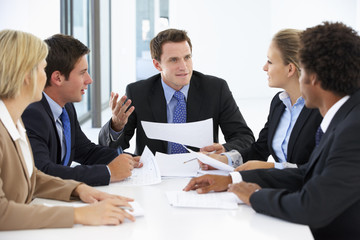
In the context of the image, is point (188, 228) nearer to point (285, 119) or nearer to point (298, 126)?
point (298, 126)

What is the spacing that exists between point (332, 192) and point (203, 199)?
0.50m

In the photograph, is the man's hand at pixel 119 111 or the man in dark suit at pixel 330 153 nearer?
the man in dark suit at pixel 330 153

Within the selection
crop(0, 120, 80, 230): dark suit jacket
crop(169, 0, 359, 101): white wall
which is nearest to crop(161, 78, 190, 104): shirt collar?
crop(0, 120, 80, 230): dark suit jacket

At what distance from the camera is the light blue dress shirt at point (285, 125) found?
8.03 ft

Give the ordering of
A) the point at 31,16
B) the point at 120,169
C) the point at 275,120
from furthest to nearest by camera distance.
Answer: the point at 31,16 < the point at 275,120 < the point at 120,169

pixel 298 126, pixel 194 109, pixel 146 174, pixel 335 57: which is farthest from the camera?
pixel 194 109

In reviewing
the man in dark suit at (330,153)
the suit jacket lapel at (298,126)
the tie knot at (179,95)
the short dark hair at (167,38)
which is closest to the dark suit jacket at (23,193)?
the man in dark suit at (330,153)

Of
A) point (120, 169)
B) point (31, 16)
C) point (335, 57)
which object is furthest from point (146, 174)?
point (31, 16)

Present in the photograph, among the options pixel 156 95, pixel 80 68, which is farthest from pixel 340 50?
pixel 156 95

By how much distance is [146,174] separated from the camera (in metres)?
2.18

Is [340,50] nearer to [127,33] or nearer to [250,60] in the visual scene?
[127,33]

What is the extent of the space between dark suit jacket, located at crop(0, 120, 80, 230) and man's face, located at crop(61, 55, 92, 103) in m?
0.64

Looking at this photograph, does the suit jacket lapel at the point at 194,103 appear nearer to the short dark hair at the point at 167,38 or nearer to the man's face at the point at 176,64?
the man's face at the point at 176,64

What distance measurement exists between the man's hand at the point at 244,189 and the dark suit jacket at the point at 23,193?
Answer: 0.58 meters
